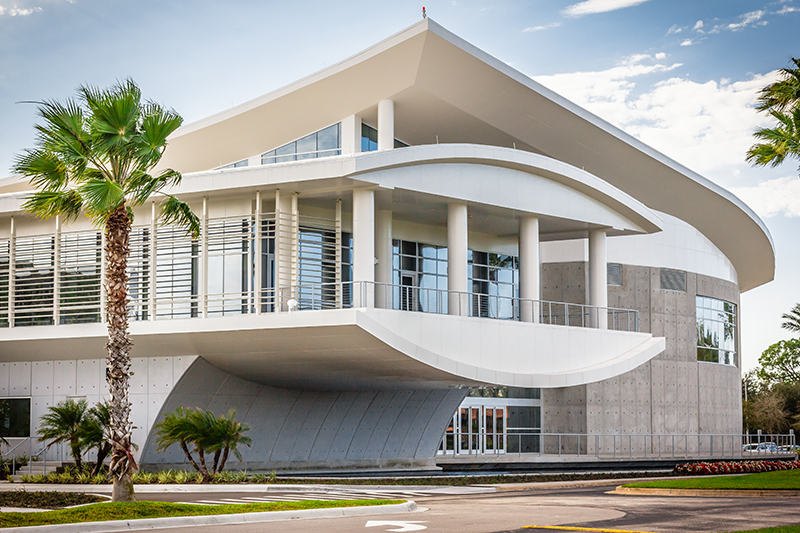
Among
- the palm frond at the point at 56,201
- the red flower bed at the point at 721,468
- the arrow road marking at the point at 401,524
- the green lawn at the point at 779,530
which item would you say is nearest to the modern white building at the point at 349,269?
the red flower bed at the point at 721,468

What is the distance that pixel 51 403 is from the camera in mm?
27453

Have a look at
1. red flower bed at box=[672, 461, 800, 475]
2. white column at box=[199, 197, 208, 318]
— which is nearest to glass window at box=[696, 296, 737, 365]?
red flower bed at box=[672, 461, 800, 475]

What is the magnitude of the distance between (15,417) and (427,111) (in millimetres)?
17071

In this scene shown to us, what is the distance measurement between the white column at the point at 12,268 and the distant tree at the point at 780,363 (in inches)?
2744

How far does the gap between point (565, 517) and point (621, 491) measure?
7209 millimetres

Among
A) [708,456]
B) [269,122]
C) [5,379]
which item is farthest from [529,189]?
[708,456]

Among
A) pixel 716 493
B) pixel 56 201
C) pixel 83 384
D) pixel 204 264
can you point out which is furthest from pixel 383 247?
pixel 716 493

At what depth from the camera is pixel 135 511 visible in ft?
47.2

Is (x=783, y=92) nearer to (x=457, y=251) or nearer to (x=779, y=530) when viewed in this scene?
(x=457, y=251)

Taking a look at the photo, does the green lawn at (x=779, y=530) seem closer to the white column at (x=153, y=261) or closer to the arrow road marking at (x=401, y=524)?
the arrow road marking at (x=401, y=524)

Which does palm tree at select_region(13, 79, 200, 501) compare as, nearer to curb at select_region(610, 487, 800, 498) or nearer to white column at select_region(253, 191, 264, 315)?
white column at select_region(253, 191, 264, 315)

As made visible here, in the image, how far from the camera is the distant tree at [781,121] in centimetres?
2544

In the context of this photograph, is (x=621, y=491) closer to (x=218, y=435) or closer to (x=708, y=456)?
(x=218, y=435)

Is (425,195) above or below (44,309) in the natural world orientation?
above
